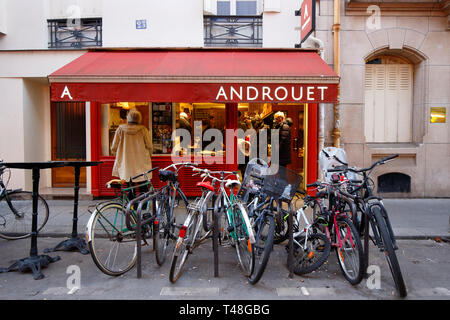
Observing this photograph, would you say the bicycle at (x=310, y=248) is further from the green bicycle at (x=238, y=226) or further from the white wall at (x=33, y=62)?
the white wall at (x=33, y=62)

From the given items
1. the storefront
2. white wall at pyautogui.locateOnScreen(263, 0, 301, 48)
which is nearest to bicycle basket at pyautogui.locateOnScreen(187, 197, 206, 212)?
the storefront

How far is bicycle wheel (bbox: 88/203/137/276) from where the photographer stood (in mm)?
4109

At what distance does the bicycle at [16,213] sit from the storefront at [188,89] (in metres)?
1.84

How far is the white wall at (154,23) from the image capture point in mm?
8289

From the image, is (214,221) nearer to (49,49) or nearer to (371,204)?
(371,204)

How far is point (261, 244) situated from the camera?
434 cm

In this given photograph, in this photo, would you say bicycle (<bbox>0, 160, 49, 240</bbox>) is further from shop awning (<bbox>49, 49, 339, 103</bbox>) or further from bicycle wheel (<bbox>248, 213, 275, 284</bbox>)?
bicycle wheel (<bbox>248, 213, 275, 284</bbox>)

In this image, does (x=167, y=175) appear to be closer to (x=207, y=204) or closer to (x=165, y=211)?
(x=165, y=211)

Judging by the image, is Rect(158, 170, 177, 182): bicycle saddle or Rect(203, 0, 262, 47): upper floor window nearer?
Rect(158, 170, 177, 182): bicycle saddle

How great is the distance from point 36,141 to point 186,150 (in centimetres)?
408

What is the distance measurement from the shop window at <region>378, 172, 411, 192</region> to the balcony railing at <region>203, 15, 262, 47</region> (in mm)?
4706
